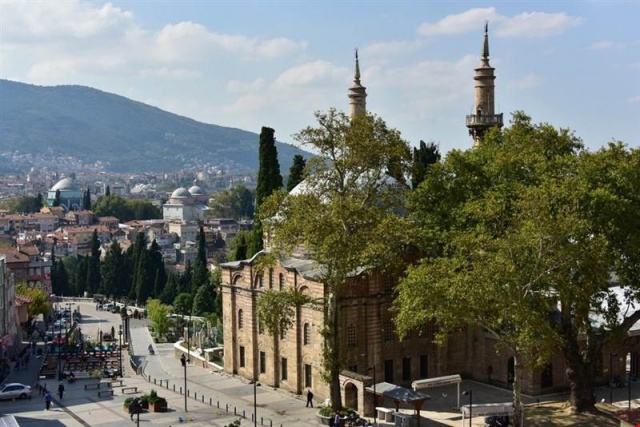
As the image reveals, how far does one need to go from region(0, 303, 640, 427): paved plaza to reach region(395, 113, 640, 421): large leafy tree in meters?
5.27

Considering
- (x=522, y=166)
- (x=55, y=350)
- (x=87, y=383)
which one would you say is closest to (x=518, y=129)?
(x=522, y=166)

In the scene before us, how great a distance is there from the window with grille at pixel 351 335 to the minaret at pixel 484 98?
68.0 ft

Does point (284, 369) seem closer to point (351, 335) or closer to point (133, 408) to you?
point (351, 335)

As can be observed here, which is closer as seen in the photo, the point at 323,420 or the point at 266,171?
the point at 323,420

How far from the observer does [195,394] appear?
4838cm

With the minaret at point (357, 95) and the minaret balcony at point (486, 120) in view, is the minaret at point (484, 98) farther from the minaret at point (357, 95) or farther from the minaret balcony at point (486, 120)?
the minaret at point (357, 95)

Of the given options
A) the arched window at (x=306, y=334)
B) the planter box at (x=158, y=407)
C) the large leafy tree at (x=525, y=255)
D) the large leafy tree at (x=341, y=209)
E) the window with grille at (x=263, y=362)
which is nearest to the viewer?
the large leafy tree at (x=525, y=255)

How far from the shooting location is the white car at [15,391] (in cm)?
4887

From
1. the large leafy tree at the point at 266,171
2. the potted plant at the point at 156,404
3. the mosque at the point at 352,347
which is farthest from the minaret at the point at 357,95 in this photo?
the potted plant at the point at 156,404

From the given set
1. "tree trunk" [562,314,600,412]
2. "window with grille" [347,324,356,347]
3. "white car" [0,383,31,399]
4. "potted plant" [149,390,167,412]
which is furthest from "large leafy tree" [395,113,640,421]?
"white car" [0,383,31,399]

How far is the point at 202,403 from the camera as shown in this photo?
46219mm

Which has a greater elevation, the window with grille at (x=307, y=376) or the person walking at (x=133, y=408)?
the window with grille at (x=307, y=376)

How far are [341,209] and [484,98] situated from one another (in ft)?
82.0

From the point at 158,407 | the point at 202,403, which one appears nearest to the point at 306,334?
the point at 202,403
